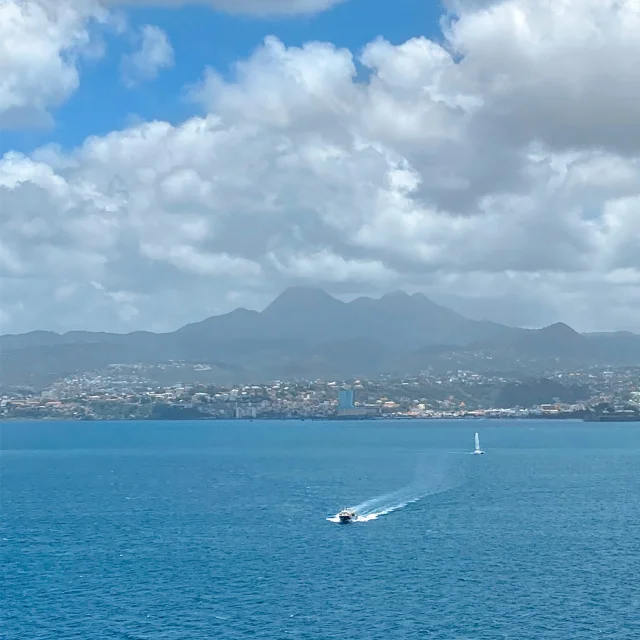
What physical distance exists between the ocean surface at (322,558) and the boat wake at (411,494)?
1.09 feet

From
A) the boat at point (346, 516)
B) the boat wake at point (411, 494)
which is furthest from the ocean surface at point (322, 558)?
the boat at point (346, 516)

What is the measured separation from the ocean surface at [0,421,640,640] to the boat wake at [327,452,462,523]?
33cm

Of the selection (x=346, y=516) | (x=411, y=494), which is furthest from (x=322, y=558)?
(x=411, y=494)

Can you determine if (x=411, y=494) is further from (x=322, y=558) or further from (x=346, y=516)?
(x=322, y=558)

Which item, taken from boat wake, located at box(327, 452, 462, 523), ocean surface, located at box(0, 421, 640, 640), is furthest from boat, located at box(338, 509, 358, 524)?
ocean surface, located at box(0, 421, 640, 640)

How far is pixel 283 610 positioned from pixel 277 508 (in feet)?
139

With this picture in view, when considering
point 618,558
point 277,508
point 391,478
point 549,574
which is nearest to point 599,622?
point 549,574

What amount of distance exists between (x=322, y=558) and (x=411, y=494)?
131ft

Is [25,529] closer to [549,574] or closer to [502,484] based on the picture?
[549,574]

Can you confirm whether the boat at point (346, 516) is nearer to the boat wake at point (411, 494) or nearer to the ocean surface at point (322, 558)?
the boat wake at point (411, 494)

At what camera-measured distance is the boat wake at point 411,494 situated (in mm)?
101250

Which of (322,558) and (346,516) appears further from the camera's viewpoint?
(346,516)

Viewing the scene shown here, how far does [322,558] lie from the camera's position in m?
77.4

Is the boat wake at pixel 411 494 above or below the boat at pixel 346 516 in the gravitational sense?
below
